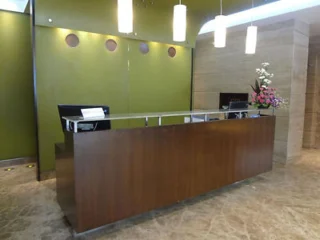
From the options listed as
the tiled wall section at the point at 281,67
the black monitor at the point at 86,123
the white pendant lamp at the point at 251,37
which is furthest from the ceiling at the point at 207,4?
the black monitor at the point at 86,123

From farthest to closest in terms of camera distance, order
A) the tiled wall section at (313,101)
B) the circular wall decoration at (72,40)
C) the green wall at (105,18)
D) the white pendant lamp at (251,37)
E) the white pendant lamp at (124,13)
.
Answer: the tiled wall section at (313,101)
the circular wall decoration at (72,40)
the green wall at (105,18)
the white pendant lamp at (251,37)
the white pendant lamp at (124,13)

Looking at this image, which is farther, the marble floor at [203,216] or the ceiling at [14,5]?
the ceiling at [14,5]

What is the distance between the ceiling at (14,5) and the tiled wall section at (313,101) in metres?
6.37

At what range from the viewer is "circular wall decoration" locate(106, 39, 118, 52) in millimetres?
4469

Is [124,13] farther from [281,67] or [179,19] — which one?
[281,67]

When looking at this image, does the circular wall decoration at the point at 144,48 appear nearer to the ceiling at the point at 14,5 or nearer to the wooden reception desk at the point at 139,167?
the ceiling at the point at 14,5

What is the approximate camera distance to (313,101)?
20.7 ft

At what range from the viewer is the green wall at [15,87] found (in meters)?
4.50

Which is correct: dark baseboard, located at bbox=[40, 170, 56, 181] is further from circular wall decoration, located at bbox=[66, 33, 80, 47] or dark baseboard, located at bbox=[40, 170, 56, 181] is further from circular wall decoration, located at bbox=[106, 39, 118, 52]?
circular wall decoration, located at bbox=[106, 39, 118, 52]

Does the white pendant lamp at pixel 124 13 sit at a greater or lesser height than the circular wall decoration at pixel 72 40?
lesser

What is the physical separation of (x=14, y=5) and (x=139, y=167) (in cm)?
401

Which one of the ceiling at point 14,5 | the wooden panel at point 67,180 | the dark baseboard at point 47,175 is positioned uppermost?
the ceiling at point 14,5

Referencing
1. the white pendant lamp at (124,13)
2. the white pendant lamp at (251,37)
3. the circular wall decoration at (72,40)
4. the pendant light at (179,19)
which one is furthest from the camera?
the circular wall decoration at (72,40)

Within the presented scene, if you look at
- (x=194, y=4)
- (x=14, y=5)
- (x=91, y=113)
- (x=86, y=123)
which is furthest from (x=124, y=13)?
(x=14, y=5)
